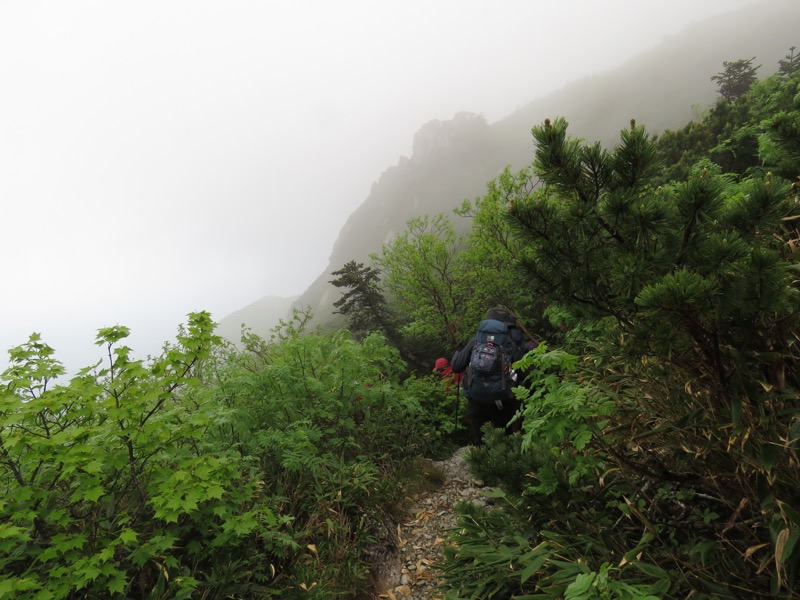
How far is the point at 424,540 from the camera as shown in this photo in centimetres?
407

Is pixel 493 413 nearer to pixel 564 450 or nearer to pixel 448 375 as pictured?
pixel 448 375

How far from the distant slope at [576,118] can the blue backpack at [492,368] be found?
60.8 m

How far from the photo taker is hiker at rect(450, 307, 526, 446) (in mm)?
4934

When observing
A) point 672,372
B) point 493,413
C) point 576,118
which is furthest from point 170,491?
point 576,118

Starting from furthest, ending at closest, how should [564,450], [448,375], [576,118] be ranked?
[576,118]
[448,375]
[564,450]

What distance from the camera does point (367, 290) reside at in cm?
1304

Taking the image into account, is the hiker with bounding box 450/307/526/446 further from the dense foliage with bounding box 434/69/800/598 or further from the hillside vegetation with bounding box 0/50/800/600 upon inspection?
the dense foliage with bounding box 434/69/800/598

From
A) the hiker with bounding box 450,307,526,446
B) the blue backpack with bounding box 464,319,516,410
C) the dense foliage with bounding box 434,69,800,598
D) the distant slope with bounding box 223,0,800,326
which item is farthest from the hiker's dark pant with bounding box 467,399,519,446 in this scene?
the distant slope with bounding box 223,0,800,326

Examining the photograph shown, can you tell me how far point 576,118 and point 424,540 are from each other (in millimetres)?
104860

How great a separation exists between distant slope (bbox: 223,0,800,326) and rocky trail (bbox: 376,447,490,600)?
60.8 m

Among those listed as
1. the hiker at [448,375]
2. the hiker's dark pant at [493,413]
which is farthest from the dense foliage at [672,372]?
the hiker at [448,375]

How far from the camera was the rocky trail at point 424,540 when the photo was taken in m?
3.50

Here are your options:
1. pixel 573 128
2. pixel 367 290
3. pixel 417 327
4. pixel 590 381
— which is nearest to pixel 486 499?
pixel 590 381

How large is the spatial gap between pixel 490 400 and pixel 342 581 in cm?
277
